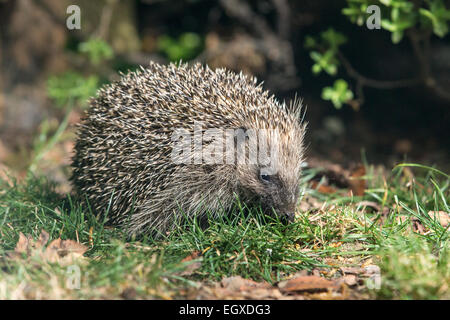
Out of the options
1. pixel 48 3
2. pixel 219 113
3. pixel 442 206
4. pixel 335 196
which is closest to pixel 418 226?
pixel 442 206

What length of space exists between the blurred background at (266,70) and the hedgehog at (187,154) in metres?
2.86

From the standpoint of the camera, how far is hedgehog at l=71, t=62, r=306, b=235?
5730 millimetres

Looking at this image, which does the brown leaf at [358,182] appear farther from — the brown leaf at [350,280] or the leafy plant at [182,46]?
the leafy plant at [182,46]

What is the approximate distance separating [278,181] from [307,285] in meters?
1.50

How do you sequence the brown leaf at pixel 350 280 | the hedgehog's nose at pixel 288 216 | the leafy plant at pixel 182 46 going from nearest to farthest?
the brown leaf at pixel 350 280
the hedgehog's nose at pixel 288 216
the leafy plant at pixel 182 46

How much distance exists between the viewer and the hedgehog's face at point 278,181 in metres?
5.59

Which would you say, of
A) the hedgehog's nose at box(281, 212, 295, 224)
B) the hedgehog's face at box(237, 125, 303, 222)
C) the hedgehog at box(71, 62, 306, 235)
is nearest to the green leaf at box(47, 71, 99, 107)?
the hedgehog at box(71, 62, 306, 235)

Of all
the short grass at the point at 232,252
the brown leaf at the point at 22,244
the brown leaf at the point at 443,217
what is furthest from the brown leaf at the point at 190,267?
the brown leaf at the point at 443,217

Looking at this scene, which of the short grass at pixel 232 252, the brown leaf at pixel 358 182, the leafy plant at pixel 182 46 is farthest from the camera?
the leafy plant at pixel 182 46

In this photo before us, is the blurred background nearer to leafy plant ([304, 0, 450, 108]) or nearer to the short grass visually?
leafy plant ([304, 0, 450, 108])

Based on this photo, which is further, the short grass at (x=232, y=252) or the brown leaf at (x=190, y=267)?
the brown leaf at (x=190, y=267)

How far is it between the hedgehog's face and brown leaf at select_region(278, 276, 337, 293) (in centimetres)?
97

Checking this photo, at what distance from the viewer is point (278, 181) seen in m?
5.73

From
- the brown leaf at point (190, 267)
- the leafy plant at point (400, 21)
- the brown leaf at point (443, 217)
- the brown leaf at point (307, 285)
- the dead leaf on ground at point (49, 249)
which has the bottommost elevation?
the brown leaf at point (307, 285)
